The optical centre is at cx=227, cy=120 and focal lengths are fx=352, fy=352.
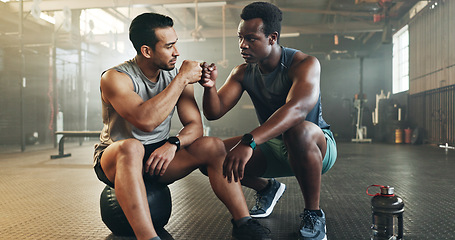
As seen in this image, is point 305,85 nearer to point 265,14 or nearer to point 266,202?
point 265,14

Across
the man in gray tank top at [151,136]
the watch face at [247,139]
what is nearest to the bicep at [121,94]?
the man in gray tank top at [151,136]

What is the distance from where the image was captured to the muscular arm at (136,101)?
1496 millimetres

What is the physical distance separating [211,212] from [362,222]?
86 centimetres

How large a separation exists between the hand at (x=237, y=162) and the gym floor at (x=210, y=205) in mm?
450

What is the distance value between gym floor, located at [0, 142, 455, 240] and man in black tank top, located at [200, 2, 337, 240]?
0.68ft

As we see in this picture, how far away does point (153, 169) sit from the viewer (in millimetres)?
1457

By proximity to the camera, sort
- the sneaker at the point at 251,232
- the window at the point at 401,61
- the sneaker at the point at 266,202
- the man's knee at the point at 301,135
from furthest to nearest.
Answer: the window at the point at 401,61 < the sneaker at the point at 266,202 < the man's knee at the point at 301,135 < the sneaker at the point at 251,232

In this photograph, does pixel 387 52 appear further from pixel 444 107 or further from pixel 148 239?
pixel 148 239

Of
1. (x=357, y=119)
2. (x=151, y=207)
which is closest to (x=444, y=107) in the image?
(x=357, y=119)

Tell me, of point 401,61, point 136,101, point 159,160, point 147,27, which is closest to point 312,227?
point 159,160

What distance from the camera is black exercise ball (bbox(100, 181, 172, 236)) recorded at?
1.66 metres

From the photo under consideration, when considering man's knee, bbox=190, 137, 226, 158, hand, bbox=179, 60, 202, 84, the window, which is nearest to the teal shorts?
man's knee, bbox=190, 137, 226, 158

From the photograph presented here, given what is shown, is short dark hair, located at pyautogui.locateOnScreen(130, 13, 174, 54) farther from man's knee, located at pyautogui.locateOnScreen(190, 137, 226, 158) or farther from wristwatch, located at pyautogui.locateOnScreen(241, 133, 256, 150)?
wristwatch, located at pyautogui.locateOnScreen(241, 133, 256, 150)

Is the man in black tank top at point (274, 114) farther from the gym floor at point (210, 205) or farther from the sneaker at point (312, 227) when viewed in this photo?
the gym floor at point (210, 205)
